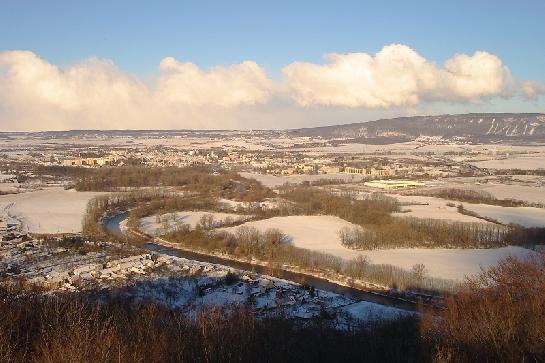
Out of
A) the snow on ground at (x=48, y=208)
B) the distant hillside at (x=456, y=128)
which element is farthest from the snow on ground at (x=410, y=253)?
the distant hillside at (x=456, y=128)

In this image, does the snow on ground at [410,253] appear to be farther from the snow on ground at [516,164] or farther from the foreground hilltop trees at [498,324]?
the snow on ground at [516,164]

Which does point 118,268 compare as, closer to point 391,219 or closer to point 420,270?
point 420,270

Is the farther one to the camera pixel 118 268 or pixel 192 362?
pixel 118 268

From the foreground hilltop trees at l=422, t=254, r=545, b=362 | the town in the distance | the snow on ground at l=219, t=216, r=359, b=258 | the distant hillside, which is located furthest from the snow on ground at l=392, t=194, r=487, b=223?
the distant hillside

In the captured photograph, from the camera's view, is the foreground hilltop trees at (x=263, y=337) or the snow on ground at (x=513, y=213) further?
the snow on ground at (x=513, y=213)

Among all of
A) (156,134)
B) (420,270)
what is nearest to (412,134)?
(156,134)
